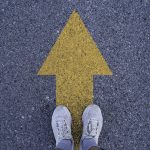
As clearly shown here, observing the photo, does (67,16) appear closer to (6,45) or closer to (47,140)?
(6,45)

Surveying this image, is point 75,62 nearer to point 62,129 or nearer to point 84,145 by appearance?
point 62,129

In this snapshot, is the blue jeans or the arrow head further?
the arrow head

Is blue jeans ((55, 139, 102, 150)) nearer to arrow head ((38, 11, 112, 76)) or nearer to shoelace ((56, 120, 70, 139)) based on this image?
shoelace ((56, 120, 70, 139))

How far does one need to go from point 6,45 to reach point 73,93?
2.41ft

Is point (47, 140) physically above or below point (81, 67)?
below

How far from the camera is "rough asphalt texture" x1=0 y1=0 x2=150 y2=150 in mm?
3988

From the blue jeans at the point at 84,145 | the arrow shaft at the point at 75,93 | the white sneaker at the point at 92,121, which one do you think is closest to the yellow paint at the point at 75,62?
the arrow shaft at the point at 75,93

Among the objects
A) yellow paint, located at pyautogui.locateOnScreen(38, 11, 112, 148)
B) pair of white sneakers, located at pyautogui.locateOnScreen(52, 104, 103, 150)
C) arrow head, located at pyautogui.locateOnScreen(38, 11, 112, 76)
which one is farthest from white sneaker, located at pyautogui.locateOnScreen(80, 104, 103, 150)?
arrow head, located at pyautogui.locateOnScreen(38, 11, 112, 76)

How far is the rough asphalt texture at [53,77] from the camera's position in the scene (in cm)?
399

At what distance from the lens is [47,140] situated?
405cm

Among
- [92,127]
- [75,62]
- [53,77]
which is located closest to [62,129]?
[92,127]

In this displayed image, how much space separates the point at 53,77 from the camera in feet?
13.1

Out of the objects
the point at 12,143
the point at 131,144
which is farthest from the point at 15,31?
the point at 131,144

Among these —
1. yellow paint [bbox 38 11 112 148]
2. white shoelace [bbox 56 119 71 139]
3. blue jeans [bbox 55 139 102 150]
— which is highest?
yellow paint [bbox 38 11 112 148]
